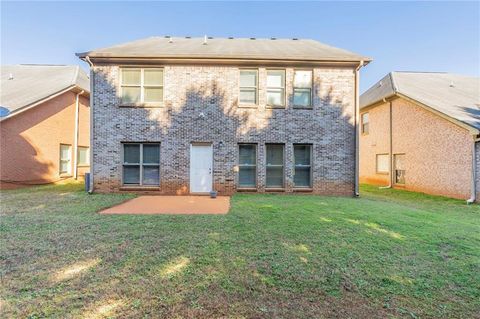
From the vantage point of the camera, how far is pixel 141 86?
1061cm

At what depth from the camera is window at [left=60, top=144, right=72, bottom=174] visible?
14.7 m

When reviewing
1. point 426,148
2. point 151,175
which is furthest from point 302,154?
point 426,148

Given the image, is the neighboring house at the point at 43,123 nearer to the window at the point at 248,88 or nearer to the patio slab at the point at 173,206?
the patio slab at the point at 173,206

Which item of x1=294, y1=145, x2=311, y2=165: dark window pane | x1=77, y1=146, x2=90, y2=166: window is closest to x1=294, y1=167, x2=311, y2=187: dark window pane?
x1=294, y1=145, x2=311, y2=165: dark window pane

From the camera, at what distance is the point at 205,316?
262 centimetres

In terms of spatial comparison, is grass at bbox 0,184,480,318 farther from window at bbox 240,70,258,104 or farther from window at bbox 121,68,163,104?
window at bbox 240,70,258,104

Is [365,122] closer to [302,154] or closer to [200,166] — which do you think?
[302,154]

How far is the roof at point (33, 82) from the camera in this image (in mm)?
12789

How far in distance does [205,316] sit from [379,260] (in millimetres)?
3001

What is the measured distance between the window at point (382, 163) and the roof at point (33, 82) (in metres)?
19.4

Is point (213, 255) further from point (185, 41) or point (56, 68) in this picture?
point (56, 68)

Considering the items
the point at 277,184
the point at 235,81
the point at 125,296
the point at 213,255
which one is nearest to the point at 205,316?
the point at 125,296

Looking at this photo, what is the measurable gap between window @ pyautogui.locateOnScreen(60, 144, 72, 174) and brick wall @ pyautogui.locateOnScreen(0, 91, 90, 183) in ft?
1.16

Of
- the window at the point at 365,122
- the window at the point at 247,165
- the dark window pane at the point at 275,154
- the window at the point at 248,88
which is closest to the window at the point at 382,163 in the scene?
the window at the point at 365,122
